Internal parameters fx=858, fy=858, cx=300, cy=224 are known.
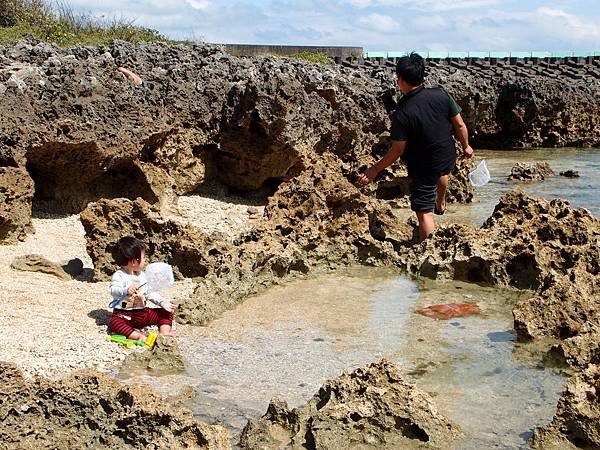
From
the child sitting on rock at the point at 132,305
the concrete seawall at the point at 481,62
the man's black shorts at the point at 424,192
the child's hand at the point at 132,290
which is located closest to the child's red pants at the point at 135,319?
the child sitting on rock at the point at 132,305

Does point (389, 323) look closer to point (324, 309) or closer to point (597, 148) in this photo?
point (324, 309)

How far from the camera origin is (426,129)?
25.5 ft

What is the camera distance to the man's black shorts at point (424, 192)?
791cm

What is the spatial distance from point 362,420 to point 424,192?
3.93 m

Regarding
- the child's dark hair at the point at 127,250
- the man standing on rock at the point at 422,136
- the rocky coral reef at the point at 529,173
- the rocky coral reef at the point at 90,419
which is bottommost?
the rocky coral reef at the point at 529,173

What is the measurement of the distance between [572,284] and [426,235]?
6.74ft

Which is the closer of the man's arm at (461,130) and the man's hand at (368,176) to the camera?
the man's hand at (368,176)

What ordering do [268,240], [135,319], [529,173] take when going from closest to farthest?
[135,319] < [268,240] < [529,173]

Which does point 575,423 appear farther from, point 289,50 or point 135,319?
point 289,50

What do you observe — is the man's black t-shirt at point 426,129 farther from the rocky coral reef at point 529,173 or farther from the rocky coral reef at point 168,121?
the rocky coral reef at point 529,173

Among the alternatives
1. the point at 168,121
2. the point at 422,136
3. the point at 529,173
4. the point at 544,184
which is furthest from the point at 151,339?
the point at 529,173

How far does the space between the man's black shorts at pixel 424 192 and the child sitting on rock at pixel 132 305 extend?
2.87 m

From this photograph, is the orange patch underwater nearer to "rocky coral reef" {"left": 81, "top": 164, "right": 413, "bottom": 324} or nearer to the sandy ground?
"rocky coral reef" {"left": 81, "top": 164, "right": 413, "bottom": 324}

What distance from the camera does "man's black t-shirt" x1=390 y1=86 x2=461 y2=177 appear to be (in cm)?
778
